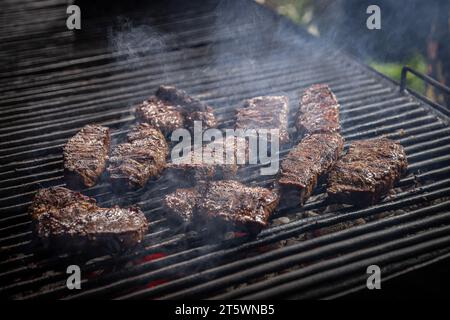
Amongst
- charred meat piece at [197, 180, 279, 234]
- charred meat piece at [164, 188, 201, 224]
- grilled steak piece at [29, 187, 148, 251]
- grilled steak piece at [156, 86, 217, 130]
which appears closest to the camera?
grilled steak piece at [29, 187, 148, 251]

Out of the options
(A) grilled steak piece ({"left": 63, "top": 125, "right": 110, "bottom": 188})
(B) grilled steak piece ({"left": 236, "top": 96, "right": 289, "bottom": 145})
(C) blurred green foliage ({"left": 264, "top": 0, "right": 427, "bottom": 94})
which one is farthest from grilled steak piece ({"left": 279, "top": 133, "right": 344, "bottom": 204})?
(C) blurred green foliage ({"left": 264, "top": 0, "right": 427, "bottom": 94})

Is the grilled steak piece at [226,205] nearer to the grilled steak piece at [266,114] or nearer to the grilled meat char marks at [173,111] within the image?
the grilled steak piece at [266,114]

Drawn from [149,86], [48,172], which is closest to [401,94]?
[149,86]

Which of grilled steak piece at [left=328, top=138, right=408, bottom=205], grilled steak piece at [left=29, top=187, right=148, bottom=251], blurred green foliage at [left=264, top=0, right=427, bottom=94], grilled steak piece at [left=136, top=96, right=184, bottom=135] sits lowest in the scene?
grilled steak piece at [left=29, top=187, right=148, bottom=251]

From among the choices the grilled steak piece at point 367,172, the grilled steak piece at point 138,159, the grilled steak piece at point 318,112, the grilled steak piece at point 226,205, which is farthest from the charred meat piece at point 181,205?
the grilled steak piece at point 318,112

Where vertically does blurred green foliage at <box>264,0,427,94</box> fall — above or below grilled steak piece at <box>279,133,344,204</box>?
above

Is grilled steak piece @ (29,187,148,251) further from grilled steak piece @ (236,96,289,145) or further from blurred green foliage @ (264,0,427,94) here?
blurred green foliage @ (264,0,427,94)
